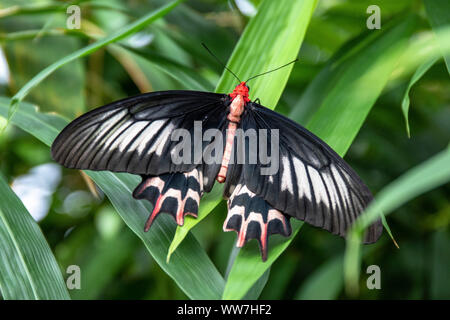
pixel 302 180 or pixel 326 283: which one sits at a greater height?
pixel 302 180

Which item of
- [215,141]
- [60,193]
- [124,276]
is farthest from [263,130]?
[60,193]
